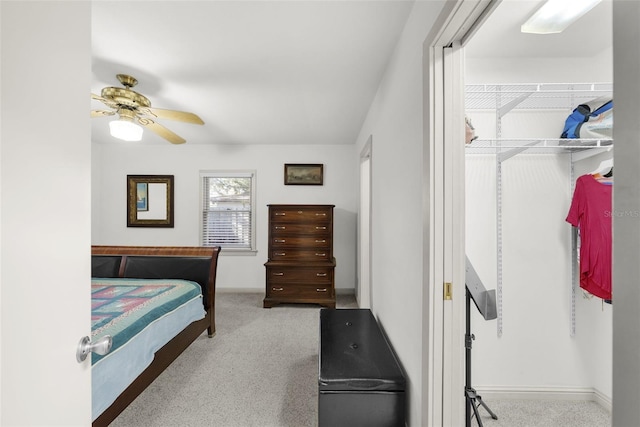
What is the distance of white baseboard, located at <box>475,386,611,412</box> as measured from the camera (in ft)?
6.64

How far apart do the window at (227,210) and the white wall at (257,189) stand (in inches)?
5.2

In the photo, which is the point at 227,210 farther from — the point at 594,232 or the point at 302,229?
the point at 594,232

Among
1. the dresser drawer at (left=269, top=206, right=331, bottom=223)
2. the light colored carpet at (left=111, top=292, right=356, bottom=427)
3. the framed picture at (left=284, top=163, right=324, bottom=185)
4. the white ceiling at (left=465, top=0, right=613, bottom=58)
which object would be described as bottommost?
the light colored carpet at (left=111, top=292, right=356, bottom=427)

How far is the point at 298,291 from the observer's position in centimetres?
417

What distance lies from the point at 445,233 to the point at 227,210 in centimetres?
424

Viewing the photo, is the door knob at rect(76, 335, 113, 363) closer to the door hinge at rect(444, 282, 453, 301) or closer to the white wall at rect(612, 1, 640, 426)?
the white wall at rect(612, 1, 640, 426)

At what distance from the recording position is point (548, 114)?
2.07 meters

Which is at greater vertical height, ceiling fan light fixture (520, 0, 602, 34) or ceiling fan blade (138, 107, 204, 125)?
ceiling fan light fixture (520, 0, 602, 34)

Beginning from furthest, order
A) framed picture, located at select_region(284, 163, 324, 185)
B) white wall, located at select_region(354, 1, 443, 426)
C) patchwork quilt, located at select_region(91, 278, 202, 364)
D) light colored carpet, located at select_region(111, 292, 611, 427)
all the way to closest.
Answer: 1. framed picture, located at select_region(284, 163, 324, 185)
2. light colored carpet, located at select_region(111, 292, 611, 427)
3. patchwork quilt, located at select_region(91, 278, 202, 364)
4. white wall, located at select_region(354, 1, 443, 426)

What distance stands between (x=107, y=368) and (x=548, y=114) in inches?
124

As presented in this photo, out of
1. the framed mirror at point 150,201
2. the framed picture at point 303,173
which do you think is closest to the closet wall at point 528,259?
the framed picture at point 303,173

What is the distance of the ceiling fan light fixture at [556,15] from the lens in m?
1.34

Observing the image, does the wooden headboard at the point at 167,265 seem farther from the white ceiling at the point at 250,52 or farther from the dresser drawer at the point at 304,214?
the white ceiling at the point at 250,52

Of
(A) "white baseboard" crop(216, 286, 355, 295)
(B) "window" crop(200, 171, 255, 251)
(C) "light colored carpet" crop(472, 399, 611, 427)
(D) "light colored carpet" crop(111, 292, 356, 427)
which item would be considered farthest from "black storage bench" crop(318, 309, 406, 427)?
(B) "window" crop(200, 171, 255, 251)
